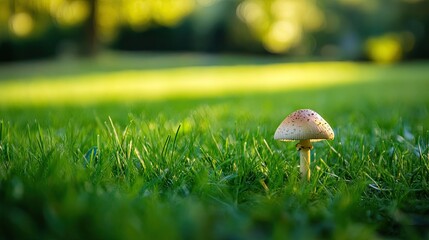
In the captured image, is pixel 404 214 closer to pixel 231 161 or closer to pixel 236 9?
pixel 231 161

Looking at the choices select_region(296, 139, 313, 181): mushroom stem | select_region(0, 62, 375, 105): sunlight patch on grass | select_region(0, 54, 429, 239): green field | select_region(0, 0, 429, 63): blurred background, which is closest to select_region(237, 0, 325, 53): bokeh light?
select_region(0, 0, 429, 63): blurred background

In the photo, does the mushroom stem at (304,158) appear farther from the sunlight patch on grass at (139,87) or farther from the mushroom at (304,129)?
the sunlight patch on grass at (139,87)

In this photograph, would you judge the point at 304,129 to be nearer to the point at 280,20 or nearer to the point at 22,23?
the point at 22,23

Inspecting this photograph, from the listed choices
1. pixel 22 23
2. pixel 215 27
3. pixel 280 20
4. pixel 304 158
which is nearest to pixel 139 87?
pixel 304 158

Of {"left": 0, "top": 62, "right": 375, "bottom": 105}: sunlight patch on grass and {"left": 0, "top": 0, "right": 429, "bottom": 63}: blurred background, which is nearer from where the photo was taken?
{"left": 0, "top": 62, "right": 375, "bottom": 105}: sunlight patch on grass

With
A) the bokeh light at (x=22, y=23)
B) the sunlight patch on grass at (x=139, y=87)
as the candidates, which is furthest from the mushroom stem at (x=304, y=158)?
the bokeh light at (x=22, y=23)

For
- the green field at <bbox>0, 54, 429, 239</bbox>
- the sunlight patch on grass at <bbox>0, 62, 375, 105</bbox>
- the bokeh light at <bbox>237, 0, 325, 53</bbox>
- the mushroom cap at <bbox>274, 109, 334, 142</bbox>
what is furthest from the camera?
the bokeh light at <bbox>237, 0, 325, 53</bbox>

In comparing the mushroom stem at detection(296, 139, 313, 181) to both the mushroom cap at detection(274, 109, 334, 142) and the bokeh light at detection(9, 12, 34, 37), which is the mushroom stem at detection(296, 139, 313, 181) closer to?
the mushroom cap at detection(274, 109, 334, 142)
